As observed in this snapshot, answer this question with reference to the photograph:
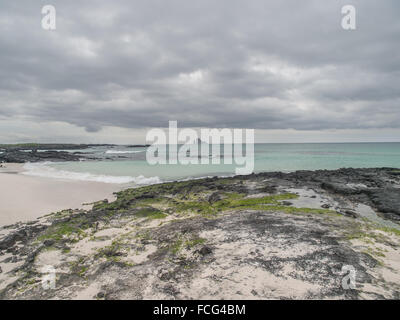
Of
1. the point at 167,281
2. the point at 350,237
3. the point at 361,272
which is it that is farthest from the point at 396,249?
the point at 167,281

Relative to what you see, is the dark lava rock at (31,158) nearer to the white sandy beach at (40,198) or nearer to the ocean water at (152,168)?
the ocean water at (152,168)

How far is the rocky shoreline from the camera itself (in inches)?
205

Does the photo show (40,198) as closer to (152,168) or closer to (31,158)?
(152,168)

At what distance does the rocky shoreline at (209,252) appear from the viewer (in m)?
5.20

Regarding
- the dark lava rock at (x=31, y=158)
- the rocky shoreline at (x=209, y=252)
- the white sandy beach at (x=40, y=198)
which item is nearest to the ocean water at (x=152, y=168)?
the white sandy beach at (x=40, y=198)

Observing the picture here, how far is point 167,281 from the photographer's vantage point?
5.52 meters

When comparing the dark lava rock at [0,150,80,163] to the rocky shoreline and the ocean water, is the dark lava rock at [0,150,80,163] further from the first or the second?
the rocky shoreline

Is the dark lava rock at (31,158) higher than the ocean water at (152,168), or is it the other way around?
the dark lava rock at (31,158)

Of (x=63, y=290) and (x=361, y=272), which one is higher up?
(x=361, y=272)

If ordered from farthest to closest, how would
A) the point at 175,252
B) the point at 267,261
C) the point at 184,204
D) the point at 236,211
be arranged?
the point at 184,204, the point at 236,211, the point at 175,252, the point at 267,261

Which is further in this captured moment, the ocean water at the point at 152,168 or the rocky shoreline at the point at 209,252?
the ocean water at the point at 152,168

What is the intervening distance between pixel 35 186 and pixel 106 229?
1528 cm

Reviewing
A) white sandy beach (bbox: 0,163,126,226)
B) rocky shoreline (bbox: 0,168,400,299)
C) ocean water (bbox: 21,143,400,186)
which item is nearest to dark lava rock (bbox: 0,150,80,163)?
ocean water (bbox: 21,143,400,186)
